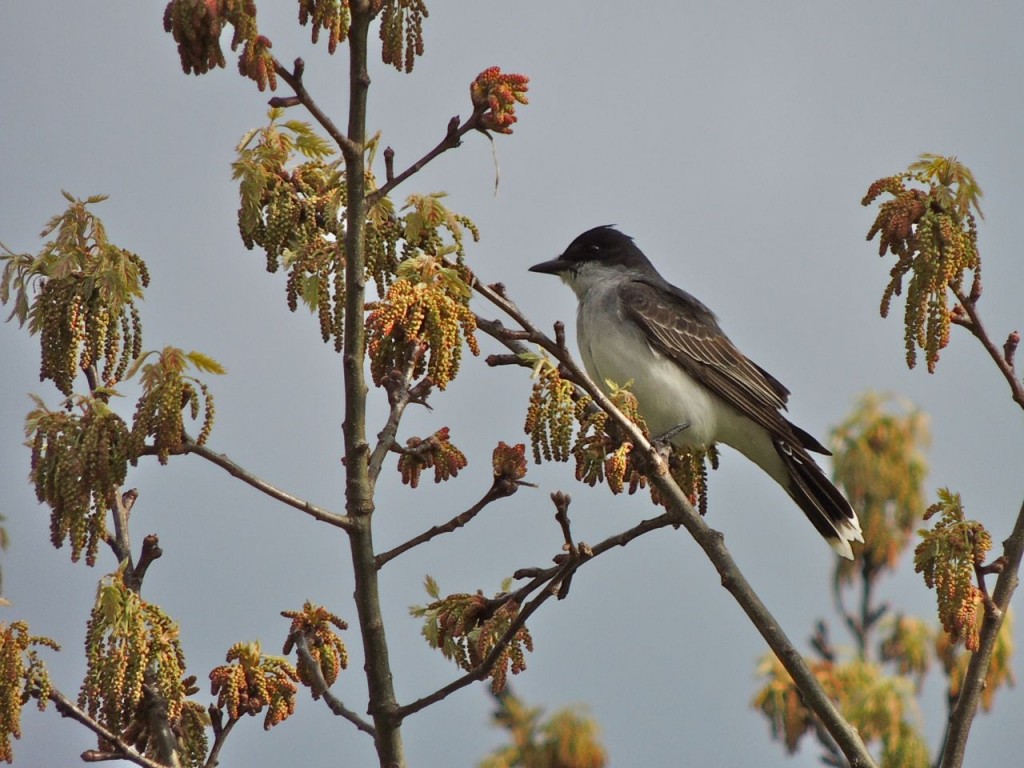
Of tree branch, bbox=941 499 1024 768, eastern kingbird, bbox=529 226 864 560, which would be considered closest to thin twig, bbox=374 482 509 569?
tree branch, bbox=941 499 1024 768

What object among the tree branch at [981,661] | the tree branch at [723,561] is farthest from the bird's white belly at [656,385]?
the tree branch at [981,661]

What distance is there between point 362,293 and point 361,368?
21 centimetres

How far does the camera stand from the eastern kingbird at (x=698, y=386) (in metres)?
7.94

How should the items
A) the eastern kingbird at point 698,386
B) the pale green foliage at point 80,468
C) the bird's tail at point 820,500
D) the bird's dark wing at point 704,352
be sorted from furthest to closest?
the bird's dark wing at point 704,352 → the eastern kingbird at point 698,386 → the bird's tail at point 820,500 → the pale green foliage at point 80,468

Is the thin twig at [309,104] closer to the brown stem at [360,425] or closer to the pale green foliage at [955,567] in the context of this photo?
the brown stem at [360,425]

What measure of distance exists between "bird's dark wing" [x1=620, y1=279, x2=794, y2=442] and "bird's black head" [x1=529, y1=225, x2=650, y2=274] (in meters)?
0.54

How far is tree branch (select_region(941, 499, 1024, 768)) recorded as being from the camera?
14.7 feet

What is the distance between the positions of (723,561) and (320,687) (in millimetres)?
1445

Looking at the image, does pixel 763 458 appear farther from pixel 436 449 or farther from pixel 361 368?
pixel 361 368

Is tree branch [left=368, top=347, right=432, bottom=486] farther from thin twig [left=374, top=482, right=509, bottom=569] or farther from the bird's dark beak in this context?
the bird's dark beak

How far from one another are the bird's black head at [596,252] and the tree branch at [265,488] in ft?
17.0

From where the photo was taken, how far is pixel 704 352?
8336 mm

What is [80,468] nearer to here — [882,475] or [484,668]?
[484,668]

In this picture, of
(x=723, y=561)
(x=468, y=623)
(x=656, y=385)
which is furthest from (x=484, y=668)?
(x=656, y=385)
